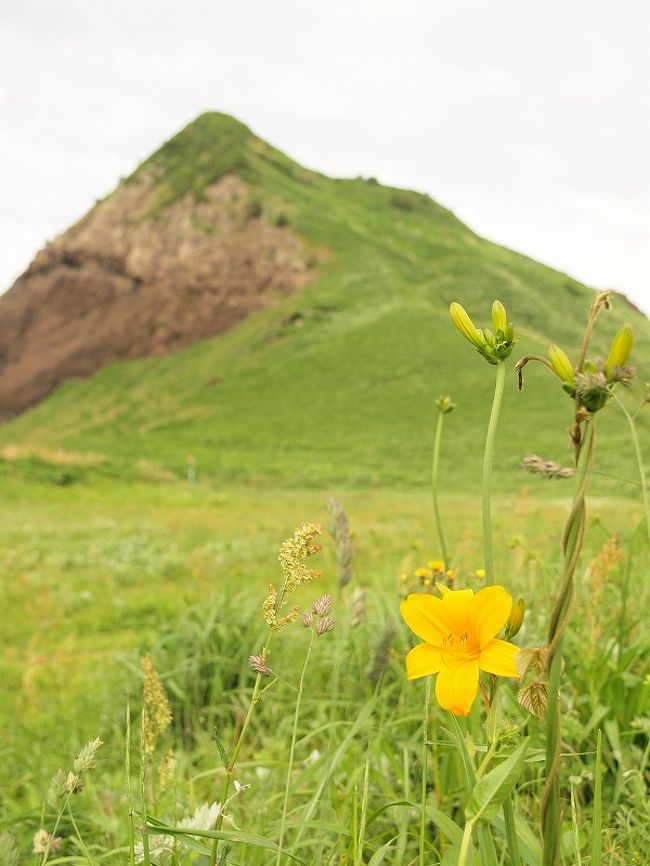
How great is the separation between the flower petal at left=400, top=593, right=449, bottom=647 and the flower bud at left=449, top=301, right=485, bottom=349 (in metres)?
0.29

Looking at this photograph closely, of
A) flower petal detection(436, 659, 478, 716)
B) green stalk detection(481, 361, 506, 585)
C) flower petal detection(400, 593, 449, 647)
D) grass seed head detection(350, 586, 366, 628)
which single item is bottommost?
grass seed head detection(350, 586, 366, 628)

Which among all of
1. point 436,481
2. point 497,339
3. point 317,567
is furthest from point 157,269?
point 497,339

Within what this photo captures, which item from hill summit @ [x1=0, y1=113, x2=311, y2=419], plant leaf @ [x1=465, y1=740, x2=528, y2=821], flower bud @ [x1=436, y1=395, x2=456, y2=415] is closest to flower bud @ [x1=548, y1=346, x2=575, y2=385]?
plant leaf @ [x1=465, y1=740, x2=528, y2=821]

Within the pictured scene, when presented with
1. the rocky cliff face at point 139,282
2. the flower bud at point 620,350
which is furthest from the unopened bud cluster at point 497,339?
the rocky cliff face at point 139,282

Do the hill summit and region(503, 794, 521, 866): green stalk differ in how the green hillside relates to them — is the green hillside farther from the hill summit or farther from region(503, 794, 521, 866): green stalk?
region(503, 794, 521, 866): green stalk

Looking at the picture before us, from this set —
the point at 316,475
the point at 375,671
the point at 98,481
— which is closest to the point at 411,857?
the point at 375,671

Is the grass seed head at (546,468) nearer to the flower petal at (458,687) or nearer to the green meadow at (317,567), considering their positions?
the green meadow at (317,567)

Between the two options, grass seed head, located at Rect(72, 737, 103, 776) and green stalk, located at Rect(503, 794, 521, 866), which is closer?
green stalk, located at Rect(503, 794, 521, 866)

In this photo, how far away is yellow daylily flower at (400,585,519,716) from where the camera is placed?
688 mm

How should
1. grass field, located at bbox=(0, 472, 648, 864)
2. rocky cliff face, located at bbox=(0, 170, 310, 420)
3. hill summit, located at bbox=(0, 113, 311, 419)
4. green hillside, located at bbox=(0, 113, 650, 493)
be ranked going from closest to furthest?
1. grass field, located at bbox=(0, 472, 648, 864)
2. green hillside, located at bbox=(0, 113, 650, 493)
3. rocky cliff face, located at bbox=(0, 170, 310, 420)
4. hill summit, located at bbox=(0, 113, 311, 419)

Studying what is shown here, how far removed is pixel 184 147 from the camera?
50.2 m

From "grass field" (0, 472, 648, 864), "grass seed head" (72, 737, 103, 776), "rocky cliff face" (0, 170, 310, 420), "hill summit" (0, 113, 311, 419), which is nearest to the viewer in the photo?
"grass seed head" (72, 737, 103, 776)

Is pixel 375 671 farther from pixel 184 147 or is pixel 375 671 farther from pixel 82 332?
pixel 184 147

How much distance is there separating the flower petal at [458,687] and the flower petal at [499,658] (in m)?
0.02
